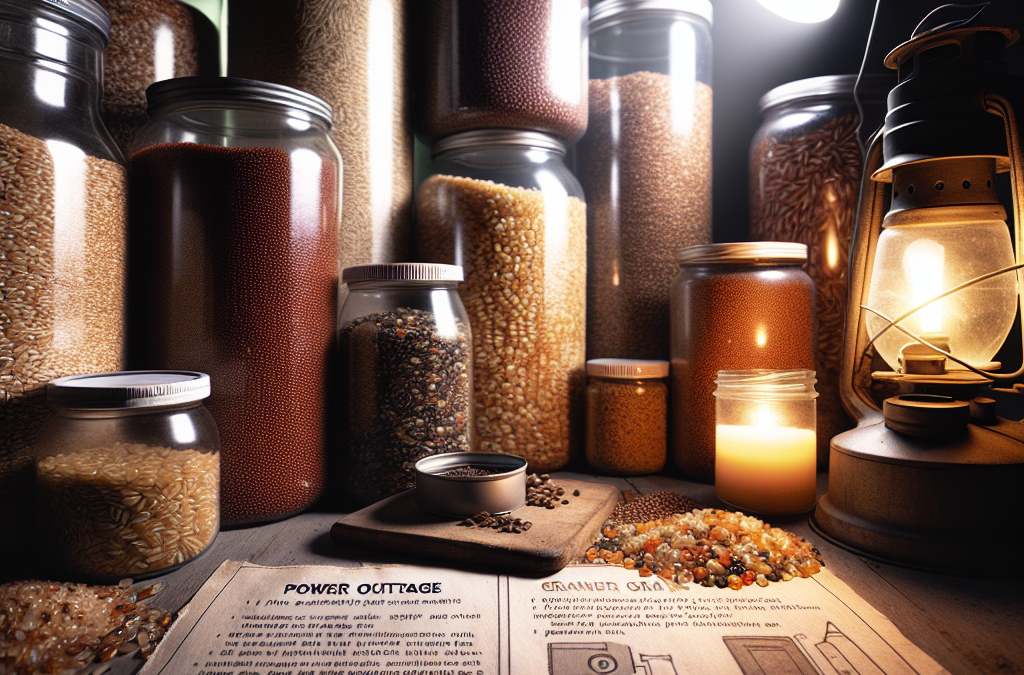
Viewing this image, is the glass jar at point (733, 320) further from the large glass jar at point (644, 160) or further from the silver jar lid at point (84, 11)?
the silver jar lid at point (84, 11)

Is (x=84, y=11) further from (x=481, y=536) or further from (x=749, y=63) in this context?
(x=749, y=63)

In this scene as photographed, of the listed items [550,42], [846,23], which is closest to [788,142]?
[846,23]

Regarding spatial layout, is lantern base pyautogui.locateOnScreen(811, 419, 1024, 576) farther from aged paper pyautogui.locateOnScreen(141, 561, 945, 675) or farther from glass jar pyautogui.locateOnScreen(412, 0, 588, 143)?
glass jar pyautogui.locateOnScreen(412, 0, 588, 143)

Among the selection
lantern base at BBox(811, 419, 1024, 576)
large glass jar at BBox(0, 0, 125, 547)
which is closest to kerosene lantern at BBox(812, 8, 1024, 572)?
lantern base at BBox(811, 419, 1024, 576)

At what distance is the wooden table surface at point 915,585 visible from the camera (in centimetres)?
57

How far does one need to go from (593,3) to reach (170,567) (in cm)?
135

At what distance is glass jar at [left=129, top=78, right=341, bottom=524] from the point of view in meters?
0.85

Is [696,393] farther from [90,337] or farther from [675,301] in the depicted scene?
[90,337]

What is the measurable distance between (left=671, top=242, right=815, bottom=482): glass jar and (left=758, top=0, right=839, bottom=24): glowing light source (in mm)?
468

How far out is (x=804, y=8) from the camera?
3.90 feet

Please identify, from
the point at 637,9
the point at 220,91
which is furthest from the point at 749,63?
the point at 220,91

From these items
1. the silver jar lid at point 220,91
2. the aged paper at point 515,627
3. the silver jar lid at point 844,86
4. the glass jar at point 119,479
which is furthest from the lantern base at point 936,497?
the silver jar lid at point 220,91

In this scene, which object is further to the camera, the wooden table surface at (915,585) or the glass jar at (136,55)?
the glass jar at (136,55)

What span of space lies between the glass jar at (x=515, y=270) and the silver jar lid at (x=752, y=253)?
24cm
